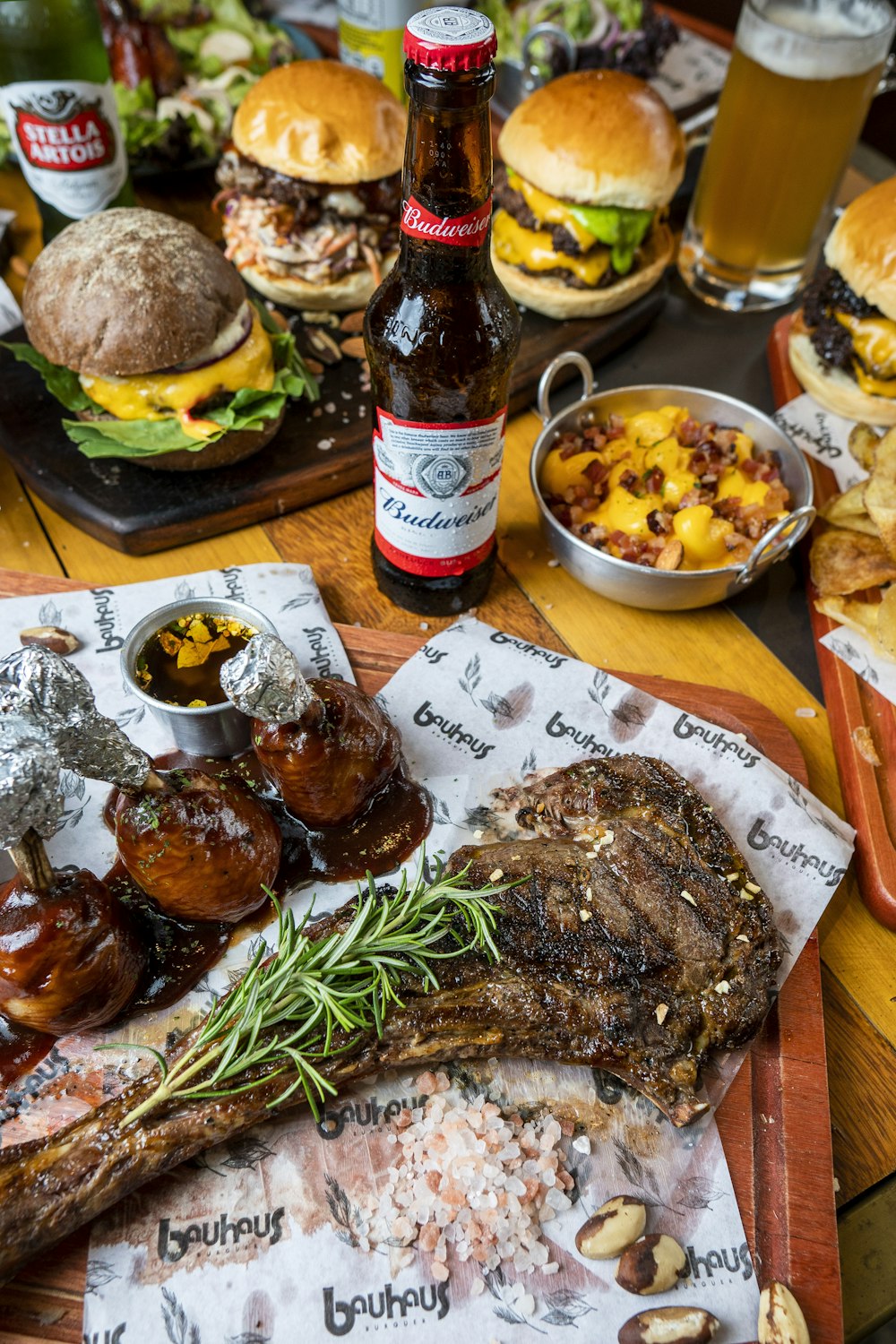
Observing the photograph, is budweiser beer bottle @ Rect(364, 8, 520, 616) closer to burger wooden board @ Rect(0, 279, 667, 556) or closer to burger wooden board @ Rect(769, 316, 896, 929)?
burger wooden board @ Rect(0, 279, 667, 556)

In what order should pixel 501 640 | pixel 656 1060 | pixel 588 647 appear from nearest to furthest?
1. pixel 656 1060
2. pixel 501 640
3. pixel 588 647

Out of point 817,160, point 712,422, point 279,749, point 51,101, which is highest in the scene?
point 817,160

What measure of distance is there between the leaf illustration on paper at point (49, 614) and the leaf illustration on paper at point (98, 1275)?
1.28 m

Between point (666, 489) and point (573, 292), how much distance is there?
92 centimetres

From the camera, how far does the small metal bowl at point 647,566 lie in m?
2.26

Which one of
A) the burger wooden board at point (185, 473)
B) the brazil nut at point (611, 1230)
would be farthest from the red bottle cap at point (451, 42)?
the brazil nut at point (611, 1230)

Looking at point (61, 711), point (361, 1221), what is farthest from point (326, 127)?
point (361, 1221)

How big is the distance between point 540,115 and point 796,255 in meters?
0.98

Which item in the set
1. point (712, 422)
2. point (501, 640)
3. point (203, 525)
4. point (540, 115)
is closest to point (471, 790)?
point (501, 640)

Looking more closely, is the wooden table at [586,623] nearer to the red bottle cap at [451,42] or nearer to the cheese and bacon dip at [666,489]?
the cheese and bacon dip at [666,489]

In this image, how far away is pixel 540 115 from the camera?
290 cm

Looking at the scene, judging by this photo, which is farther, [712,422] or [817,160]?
[817,160]

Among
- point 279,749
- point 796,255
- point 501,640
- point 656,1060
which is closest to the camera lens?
point 656,1060

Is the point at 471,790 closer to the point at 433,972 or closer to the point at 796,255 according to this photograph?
the point at 433,972
